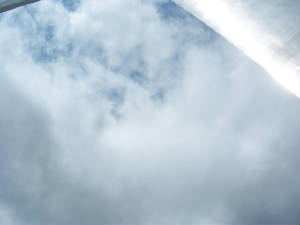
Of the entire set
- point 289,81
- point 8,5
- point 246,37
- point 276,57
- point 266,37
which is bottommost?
point 289,81

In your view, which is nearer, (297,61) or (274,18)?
(297,61)

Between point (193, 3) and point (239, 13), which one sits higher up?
point (193, 3)

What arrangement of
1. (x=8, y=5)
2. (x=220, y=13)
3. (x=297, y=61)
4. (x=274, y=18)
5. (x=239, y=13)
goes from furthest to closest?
(x=8, y=5) < (x=220, y=13) < (x=239, y=13) < (x=274, y=18) < (x=297, y=61)

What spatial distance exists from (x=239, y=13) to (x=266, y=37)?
1076 mm

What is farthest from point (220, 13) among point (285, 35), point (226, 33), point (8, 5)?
point (8, 5)

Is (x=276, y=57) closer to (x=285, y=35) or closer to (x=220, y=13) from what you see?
(x=285, y=35)

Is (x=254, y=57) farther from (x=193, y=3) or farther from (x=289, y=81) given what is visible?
(x=193, y=3)

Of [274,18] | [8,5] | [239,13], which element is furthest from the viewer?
[8,5]

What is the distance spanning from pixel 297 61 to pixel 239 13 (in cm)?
207

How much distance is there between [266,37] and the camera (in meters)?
5.30

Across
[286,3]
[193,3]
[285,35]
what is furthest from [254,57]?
[193,3]

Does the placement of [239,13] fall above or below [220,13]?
below

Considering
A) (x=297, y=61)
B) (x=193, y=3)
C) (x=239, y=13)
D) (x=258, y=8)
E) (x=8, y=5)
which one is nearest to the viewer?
(x=297, y=61)

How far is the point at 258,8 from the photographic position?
5.40 meters
